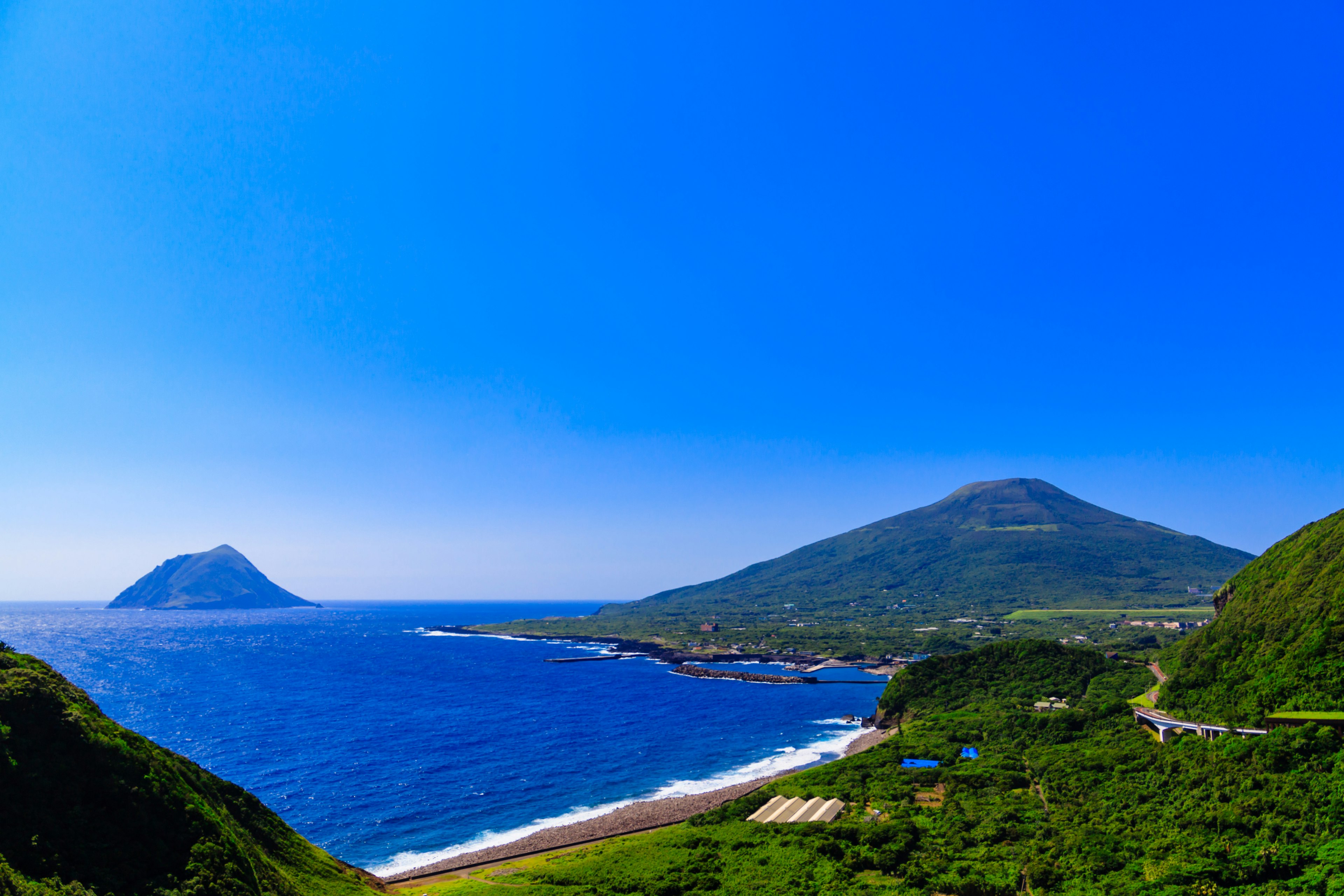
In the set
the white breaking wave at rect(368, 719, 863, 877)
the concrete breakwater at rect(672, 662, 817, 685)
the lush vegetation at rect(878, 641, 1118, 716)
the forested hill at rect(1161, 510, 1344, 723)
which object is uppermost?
the forested hill at rect(1161, 510, 1344, 723)

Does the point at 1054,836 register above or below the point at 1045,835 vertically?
above

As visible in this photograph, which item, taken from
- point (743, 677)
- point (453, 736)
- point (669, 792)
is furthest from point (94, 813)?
point (743, 677)

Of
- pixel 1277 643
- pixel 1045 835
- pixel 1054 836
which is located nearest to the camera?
pixel 1054 836

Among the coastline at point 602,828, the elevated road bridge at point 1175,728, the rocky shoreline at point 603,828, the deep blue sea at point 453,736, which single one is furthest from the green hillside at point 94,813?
the elevated road bridge at point 1175,728

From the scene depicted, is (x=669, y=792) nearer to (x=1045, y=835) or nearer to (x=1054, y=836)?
(x=1045, y=835)

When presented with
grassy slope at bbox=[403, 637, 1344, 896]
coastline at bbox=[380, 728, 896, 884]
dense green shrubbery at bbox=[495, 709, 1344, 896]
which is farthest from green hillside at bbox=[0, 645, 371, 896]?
coastline at bbox=[380, 728, 896, 884]

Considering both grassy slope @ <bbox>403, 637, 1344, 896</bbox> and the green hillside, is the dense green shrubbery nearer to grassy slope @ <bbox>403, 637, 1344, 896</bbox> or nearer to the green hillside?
grassy slope @ <bbox>403, 637, 1344, 896</bbox>

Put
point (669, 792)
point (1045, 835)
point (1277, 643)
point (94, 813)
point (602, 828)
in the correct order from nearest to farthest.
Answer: point (94, 813)
point (1045, 835)
point (1277, 643)
point (602, 828)
point (669, 792)
